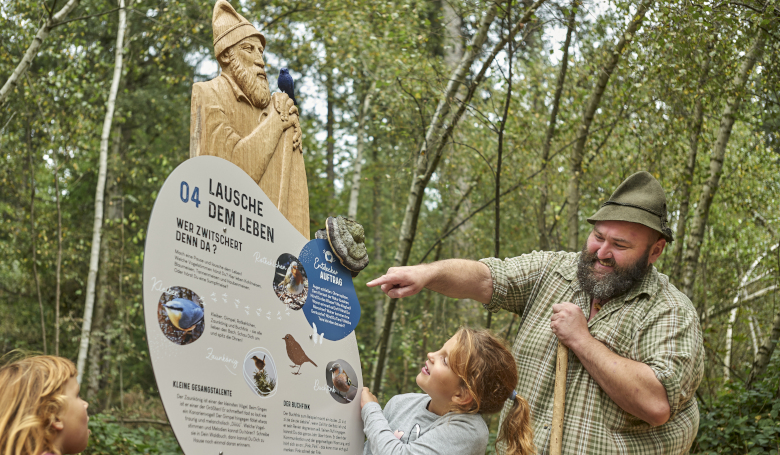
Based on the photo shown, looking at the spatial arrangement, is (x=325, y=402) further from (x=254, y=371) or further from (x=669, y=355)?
(x=669, y=355)

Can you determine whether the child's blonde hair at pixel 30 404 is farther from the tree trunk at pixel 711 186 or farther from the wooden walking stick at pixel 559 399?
the tree trunk at pixel 711 186

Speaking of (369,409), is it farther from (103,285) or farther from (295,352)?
(103,285)

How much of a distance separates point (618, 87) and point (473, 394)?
15.5 ft

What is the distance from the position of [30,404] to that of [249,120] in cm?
121

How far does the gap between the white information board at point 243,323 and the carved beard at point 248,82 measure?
475 mm

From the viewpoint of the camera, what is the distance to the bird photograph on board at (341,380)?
6.57 feet

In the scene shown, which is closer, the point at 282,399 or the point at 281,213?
the point at 282,399

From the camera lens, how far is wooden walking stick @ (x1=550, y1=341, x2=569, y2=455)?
90.9 inches

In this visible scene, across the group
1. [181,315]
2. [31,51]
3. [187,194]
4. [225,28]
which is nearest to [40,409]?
[181,315]

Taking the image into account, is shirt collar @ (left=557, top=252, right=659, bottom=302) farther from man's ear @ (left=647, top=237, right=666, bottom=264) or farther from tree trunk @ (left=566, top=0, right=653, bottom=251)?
tree trunk @ (left=566, top=0, right=653, bottom=251)

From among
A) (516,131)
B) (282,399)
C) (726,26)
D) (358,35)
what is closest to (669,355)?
(282,399)

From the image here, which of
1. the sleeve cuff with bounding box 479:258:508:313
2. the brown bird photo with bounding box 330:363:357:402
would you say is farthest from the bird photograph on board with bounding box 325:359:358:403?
the sleeve cuff with bounding box 479:258:508:313

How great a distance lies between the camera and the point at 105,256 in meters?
9.91

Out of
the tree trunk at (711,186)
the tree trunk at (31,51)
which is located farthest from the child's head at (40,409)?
the tree trunk at (711,186)
